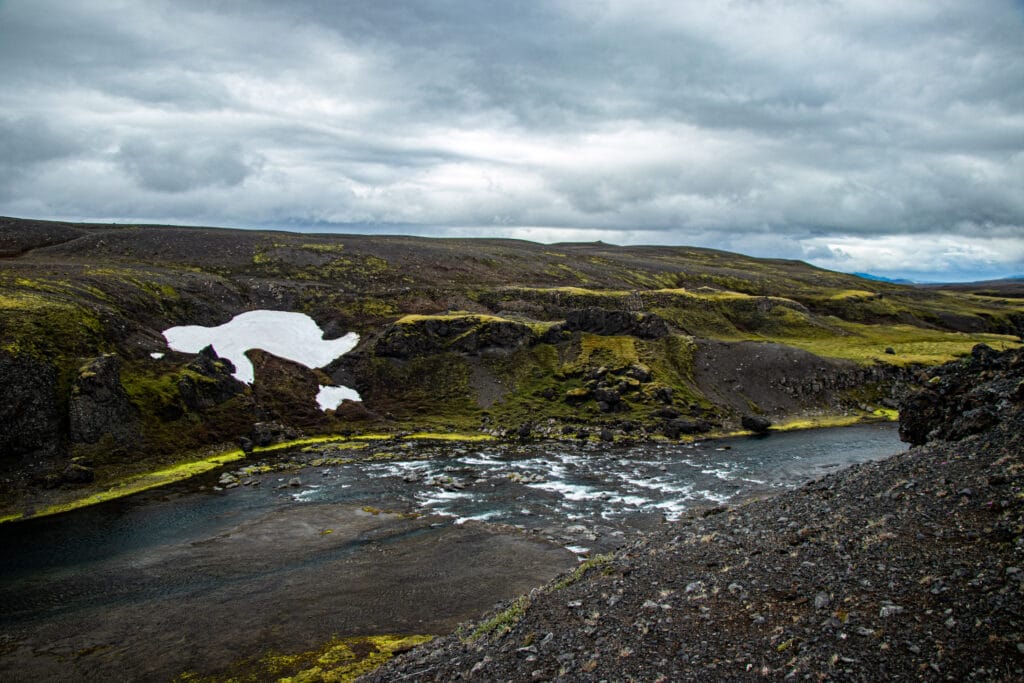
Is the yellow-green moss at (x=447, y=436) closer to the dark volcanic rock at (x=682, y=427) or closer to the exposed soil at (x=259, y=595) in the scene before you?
the dark volcanic rock at (x=682, y=427)

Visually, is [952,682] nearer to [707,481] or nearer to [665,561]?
[665,561]

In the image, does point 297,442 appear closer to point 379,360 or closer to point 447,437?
point 447,437

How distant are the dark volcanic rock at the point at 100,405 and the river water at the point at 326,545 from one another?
43.0 ft

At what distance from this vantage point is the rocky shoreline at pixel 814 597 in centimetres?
1622

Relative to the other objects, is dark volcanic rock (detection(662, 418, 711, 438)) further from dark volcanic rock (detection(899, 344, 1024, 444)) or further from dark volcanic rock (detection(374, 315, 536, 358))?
dark volcanic rock (detection(374, 315, 536, 358))

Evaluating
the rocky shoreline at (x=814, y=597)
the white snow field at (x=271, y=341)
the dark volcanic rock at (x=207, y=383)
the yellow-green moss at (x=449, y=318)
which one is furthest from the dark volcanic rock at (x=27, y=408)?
the yellow-green moss at (x=449, y=318)

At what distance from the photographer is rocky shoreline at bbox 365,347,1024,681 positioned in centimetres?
1622

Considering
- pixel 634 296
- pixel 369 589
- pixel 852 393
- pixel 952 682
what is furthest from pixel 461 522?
pixel 634 296

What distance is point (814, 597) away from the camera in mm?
20000

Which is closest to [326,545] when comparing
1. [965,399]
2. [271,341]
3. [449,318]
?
[965,399]

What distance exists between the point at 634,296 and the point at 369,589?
12291cm

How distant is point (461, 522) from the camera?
48.4 m

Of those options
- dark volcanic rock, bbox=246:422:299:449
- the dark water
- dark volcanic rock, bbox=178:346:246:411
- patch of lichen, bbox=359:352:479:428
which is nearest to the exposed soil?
the dark water

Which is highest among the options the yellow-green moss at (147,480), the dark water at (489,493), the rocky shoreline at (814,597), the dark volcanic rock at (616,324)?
the dark volcanic rock at (616,324)
